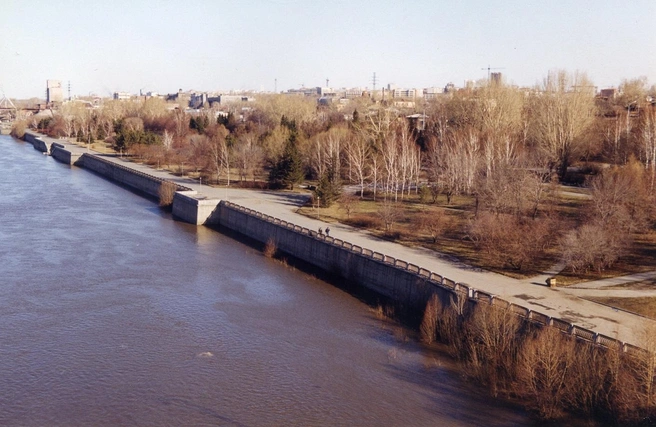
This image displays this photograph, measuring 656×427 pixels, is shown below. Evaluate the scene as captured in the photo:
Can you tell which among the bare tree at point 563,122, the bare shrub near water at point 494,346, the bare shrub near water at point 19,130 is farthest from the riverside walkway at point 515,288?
the bare shrub near water at point 19,130

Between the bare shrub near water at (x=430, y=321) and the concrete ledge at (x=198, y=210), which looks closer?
the bare shrub near water at (x=430, y=321)

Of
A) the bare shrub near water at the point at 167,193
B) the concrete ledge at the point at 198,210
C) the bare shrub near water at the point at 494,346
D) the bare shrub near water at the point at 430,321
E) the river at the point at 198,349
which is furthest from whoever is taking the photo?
the bare shrub near water at the point at 167,193

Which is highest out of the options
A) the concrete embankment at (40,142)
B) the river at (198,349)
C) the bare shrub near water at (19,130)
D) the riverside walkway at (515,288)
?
the bare shrub near water at (19,130)

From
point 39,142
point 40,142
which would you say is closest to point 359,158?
point 40,142

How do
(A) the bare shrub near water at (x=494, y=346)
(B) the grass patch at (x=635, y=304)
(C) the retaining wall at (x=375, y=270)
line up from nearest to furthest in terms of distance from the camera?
(A) the bare shrub near water at (x=494, y=346) < (C) the retaining wall at (x=375, y=270) < (B) the grass patch at (x=635, y=304)

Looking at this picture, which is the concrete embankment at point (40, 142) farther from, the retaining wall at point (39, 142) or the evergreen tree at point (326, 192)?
the evergreen tree at point (326, 192)

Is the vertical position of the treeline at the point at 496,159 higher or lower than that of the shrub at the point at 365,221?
higher

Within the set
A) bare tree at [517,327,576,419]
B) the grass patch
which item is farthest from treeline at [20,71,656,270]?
bare tree at [517,327,576,419]
